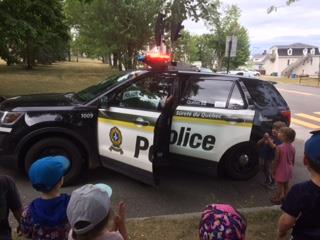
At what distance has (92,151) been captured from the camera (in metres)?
5.62

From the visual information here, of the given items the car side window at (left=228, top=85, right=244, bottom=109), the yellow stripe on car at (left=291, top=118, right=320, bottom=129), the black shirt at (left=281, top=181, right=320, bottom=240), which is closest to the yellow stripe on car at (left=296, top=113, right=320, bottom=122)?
the yellow stripe on car at (left=291, top=118, right=320, bottom=129)

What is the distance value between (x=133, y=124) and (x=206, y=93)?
135 cm

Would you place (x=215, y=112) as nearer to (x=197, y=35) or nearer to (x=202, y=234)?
(x=202, y=234)

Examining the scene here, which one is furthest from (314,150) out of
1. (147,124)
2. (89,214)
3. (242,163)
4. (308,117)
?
(308,117)

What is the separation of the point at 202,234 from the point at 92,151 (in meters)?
3.69

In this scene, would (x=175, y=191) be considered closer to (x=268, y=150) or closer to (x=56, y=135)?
(x=268, y=150)

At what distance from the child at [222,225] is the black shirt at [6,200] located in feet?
4.68

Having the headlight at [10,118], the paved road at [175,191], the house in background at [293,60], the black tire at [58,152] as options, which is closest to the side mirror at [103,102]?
the black tire at [58,152]

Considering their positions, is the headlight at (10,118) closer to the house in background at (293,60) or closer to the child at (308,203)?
the child at (308,203)

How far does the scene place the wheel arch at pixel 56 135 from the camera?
17.9ft

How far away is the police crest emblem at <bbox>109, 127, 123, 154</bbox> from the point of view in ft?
17.7

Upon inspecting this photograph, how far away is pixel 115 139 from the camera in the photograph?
17.8 feet

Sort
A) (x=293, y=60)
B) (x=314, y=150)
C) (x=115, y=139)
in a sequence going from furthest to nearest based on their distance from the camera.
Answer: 1. (x=293, y=60)
2. (x=115, y=139)
3. (x=314, y=150)

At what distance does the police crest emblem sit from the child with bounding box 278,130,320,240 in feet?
10.0
